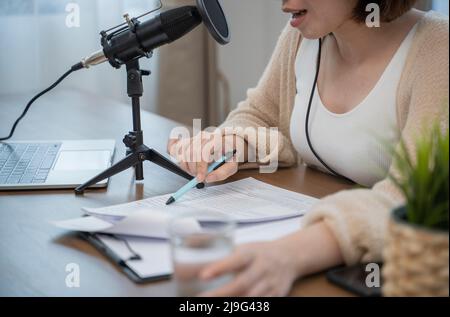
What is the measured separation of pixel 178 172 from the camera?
1334 millimetres

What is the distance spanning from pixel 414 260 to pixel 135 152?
2.52 feet

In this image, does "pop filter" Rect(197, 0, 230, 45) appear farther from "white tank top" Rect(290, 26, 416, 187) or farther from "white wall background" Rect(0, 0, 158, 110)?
"white wall background" Rect(0, 0, 158, 110)

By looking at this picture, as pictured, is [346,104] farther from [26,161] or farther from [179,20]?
[26,161]

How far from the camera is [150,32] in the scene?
47.9 inches

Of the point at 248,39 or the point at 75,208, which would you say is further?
the point at 248,39

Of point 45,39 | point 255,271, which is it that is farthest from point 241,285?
point 45,39

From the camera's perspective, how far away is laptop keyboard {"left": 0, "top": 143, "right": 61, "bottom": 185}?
1347 millimetres

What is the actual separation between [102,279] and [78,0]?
2.31 m

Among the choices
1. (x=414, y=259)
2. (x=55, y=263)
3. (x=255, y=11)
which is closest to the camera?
(x=414, y=259)

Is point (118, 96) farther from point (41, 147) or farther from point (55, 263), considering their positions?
point (55, 263)

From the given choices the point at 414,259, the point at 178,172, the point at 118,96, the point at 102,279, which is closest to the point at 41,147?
the point at 178,172

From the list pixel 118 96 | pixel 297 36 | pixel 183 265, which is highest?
pixel 297 36

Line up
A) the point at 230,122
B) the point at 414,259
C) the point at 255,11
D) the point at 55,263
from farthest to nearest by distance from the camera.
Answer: the point at 255,11 < the point at 230,122 < the point at 55,263 < the point at 414,259

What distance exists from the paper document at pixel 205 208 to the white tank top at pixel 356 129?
0.60 ft
